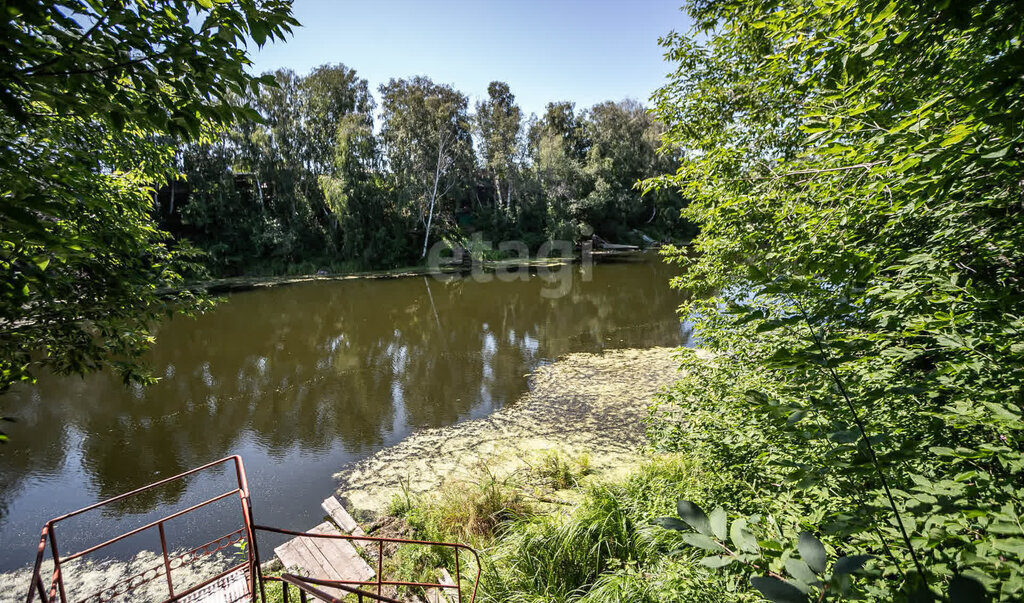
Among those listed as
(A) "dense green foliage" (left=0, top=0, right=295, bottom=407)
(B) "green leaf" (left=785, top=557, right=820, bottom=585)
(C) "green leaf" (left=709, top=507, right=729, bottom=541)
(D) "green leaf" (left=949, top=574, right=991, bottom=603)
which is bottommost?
(B) "green leaf" (left=785, top=557, right=820, bottom=585)

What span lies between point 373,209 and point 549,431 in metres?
22.8

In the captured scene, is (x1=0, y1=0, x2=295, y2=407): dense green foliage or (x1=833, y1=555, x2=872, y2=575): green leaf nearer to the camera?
(x1=833, y1=555, x2=872, y2=575): green leaf

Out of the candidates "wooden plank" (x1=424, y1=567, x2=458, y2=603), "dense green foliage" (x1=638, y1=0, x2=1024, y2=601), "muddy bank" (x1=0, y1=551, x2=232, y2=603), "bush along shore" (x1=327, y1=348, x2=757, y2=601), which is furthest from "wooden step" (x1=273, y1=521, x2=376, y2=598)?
"dense green foliage" (x1=638, y1=0, x2=1024, y2=601)

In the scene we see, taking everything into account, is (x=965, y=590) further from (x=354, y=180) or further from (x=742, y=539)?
(x=354, y=180)

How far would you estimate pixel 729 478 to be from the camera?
10.8 ft

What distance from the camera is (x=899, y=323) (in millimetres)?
1982

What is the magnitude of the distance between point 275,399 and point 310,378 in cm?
118

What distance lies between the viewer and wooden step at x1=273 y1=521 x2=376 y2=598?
3877 mm

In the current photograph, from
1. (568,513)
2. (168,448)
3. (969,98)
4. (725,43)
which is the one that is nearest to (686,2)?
(725,43)

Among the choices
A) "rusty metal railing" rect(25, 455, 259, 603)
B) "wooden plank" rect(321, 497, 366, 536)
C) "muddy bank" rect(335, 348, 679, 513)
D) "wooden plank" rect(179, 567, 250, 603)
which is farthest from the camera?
"muddy bank" rect(335, 348, 679, 513)

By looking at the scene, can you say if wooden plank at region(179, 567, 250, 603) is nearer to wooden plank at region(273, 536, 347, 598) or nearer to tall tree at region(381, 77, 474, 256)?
wooden plank at region(273, 536, 347, 598)

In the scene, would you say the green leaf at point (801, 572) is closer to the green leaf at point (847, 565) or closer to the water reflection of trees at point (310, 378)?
the green leaf at point (847, 565)

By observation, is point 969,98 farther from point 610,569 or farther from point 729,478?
point 610,569

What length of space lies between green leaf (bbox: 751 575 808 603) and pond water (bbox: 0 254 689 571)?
5.11 m
